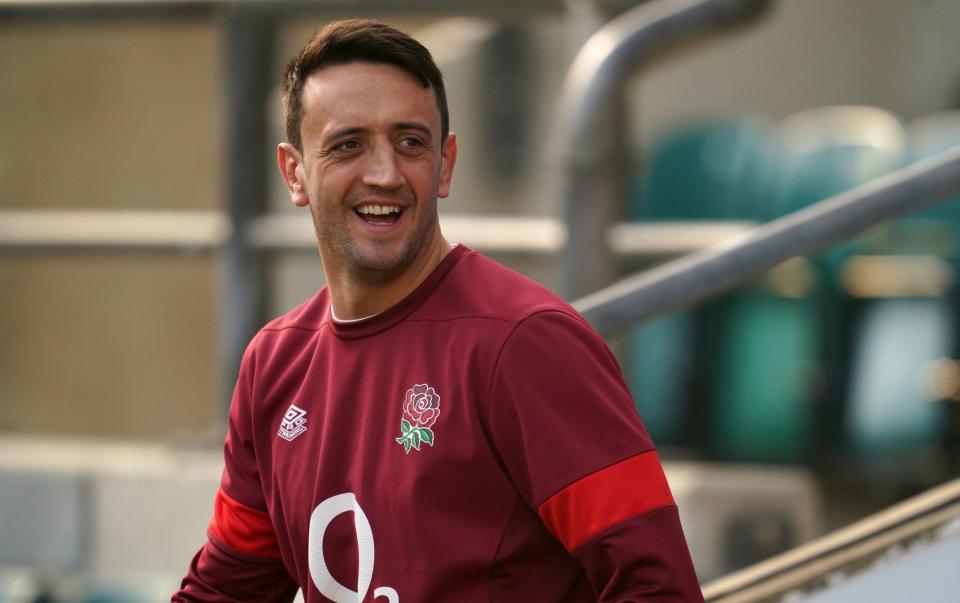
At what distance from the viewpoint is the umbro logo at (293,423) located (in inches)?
68.3

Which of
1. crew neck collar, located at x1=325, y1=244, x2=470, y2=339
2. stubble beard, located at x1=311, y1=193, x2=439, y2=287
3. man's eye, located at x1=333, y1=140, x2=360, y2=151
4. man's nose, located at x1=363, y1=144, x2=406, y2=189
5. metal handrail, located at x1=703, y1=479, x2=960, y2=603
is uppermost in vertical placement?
man's eye, located at x1=333, y1=140, x2=360, y2=151

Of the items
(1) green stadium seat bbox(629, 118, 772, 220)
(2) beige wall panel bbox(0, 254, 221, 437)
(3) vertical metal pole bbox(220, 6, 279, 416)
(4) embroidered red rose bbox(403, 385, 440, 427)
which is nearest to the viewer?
(4) embroidered red rose bbox(403, 385, 440, 427)

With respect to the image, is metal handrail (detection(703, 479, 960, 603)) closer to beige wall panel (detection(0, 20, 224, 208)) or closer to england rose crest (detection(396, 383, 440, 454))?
england rose crest (detection(396, 383, 440, 454))

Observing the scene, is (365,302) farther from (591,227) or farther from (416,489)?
(591,227)

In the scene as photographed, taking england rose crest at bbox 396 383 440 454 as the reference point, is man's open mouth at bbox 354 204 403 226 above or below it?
above

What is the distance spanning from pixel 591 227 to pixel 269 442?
4.07 ft

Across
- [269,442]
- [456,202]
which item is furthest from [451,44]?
[269,442]

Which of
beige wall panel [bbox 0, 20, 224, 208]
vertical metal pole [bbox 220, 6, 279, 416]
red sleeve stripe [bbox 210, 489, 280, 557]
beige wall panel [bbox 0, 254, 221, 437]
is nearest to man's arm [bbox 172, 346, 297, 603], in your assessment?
red sleeve stripe [bbox 210, 489, 280, 557]

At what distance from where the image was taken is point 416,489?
5.19ft

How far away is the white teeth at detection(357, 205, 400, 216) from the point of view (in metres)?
1.67

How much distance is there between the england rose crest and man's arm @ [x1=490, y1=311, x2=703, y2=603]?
0.07 m

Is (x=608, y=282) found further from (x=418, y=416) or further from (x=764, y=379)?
(x=418, y=416)

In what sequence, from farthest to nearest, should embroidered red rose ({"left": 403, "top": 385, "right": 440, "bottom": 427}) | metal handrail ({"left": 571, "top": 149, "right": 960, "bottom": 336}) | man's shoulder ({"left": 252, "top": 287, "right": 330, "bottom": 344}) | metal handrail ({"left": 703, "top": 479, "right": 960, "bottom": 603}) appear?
metal handrail ({"left": 571, "top": 149, "right": 960, "bottom": 336}) → metal handrail ({"left": 703, "top": 479, "right": 960, "bottom": 603}) → man's shoulder ({"left": 252, "top": 287, "right": 330, "bottom": 344}) → embroidered red rose ({"left": 403, "top": 385, "right": 440, "bottom": 427})

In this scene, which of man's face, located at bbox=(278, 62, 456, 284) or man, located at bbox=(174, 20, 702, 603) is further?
man's face, located at bbox=(278, 62, 456, 284)
